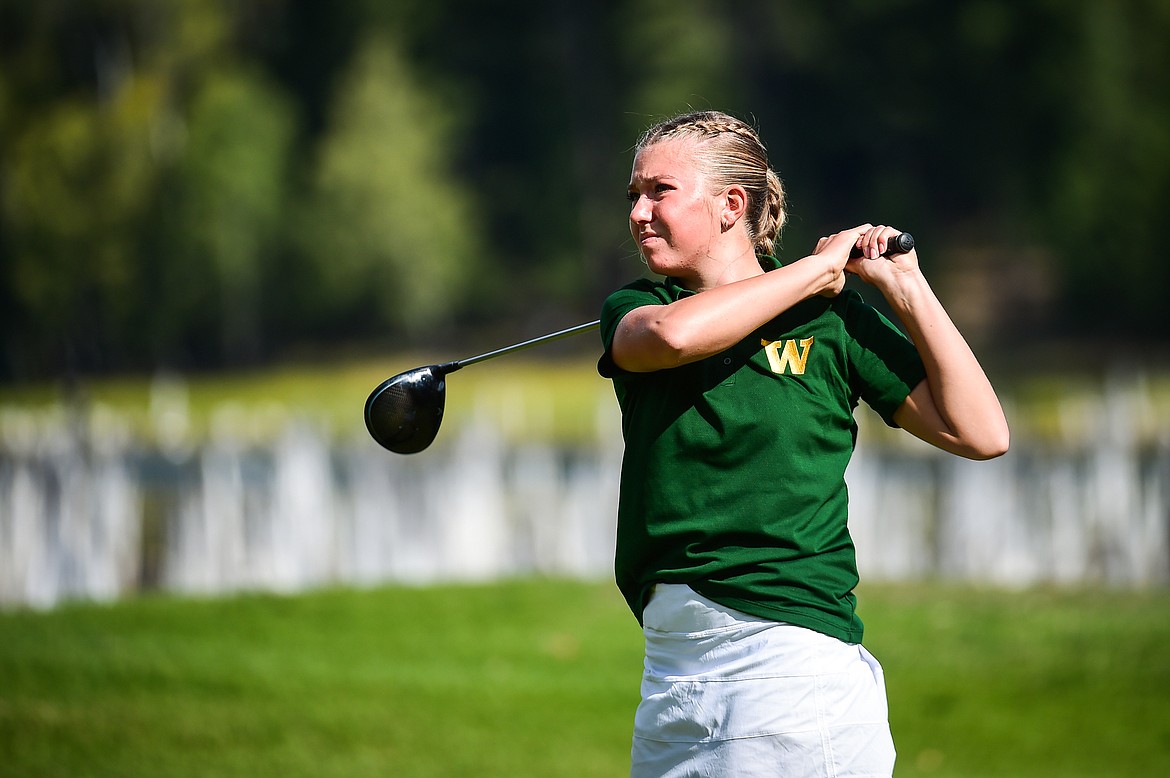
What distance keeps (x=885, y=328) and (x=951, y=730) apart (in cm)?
416

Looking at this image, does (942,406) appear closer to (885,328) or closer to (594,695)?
(885,328)

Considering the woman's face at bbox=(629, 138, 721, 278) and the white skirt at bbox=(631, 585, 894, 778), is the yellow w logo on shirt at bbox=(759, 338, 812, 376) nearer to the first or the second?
the woman's face at bbox=(629, 138, 721, 278)

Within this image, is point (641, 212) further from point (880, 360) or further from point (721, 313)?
point (880, 360)

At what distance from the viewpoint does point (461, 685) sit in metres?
6.89

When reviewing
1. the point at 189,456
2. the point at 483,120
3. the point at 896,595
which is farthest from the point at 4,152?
the point at 896,595

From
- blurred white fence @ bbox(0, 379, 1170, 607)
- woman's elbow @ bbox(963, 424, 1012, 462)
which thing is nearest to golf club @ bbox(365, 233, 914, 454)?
woman's elbow @ bbox(963, 424, 1012, 462)

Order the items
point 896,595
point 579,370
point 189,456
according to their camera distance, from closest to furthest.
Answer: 1. point 896,595
2. point 189,456
3. point 579,370

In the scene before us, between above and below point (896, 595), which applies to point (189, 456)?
above

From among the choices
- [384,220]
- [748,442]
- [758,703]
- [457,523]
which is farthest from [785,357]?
[384,220]

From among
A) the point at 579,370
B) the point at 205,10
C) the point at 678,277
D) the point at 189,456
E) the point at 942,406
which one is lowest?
the point at 942,406

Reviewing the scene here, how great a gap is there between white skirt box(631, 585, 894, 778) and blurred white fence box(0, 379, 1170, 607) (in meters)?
8.30

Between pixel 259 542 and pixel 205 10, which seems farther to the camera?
pixel 205 10

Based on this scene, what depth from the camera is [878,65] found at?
4100 centimetres

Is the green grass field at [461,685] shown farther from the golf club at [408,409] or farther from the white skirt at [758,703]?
the white skirt at [758,703]
